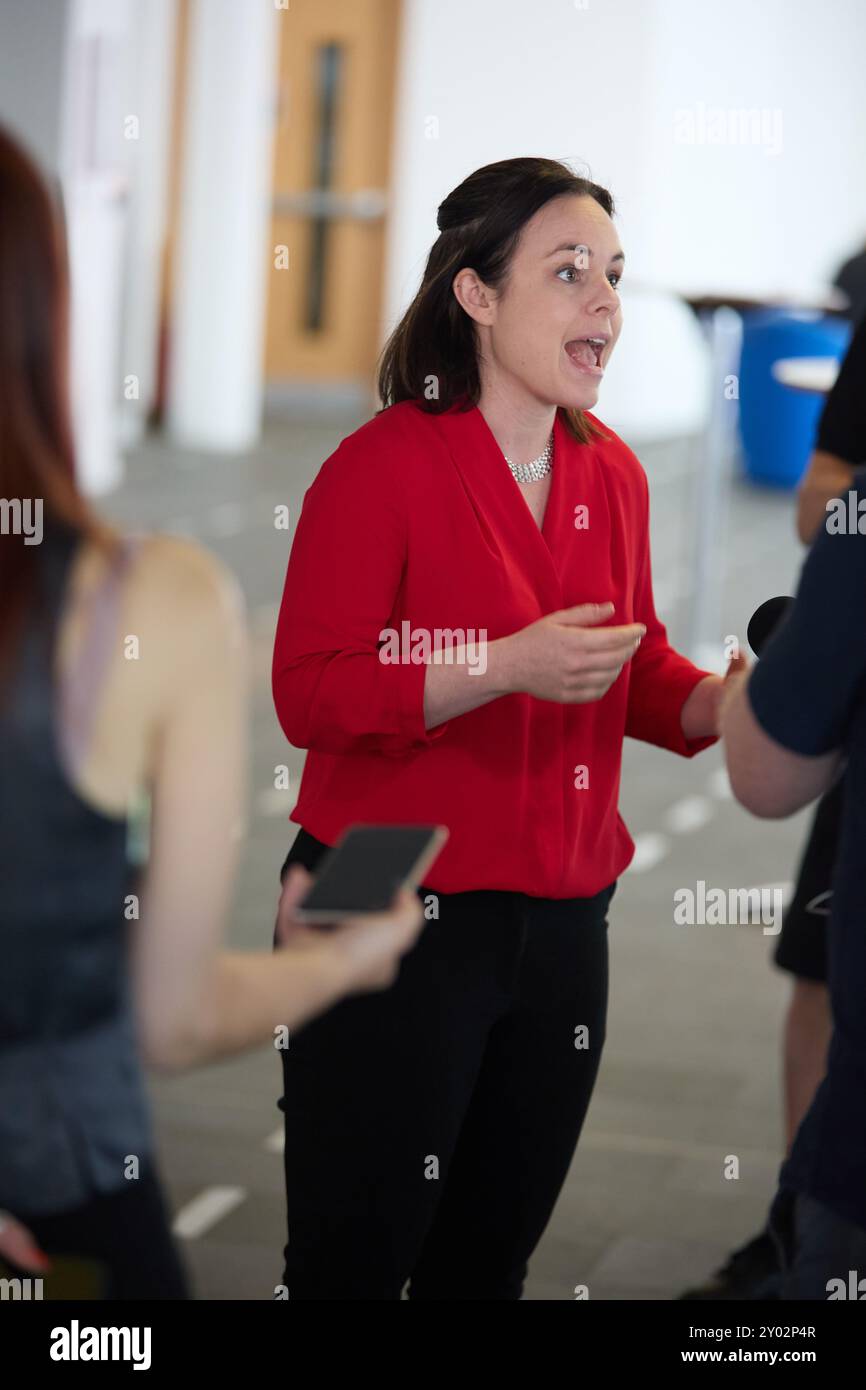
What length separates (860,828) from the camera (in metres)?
1.35

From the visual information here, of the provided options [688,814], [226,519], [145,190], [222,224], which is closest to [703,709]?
[688,814]

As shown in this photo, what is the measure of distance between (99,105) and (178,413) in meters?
2.48

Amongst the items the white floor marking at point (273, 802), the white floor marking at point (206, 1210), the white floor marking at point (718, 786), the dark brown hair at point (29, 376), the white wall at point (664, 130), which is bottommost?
the white floor marking at point (206, 1210)

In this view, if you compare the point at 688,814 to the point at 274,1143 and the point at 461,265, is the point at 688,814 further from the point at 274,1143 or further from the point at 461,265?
the point at 461,265

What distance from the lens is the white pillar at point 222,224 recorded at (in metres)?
10.0

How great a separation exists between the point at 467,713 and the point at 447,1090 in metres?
0.37

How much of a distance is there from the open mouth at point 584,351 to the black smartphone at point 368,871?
661 mm

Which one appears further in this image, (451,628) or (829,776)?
(451,628)

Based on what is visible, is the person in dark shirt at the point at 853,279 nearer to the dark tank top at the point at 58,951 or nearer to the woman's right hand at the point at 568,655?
the woman's right hand at the point at 568,655

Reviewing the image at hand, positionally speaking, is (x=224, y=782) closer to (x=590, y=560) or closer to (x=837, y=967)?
(x=837, y=967)

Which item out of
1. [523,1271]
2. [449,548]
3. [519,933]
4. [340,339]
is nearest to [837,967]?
[519,933]

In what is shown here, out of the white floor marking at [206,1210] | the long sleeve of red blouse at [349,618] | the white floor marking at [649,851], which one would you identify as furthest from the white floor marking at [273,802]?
the long sleeve of red blouse at [349,618]

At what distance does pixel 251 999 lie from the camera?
1161mm

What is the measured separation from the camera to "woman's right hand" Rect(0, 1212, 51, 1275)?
3.77ft
